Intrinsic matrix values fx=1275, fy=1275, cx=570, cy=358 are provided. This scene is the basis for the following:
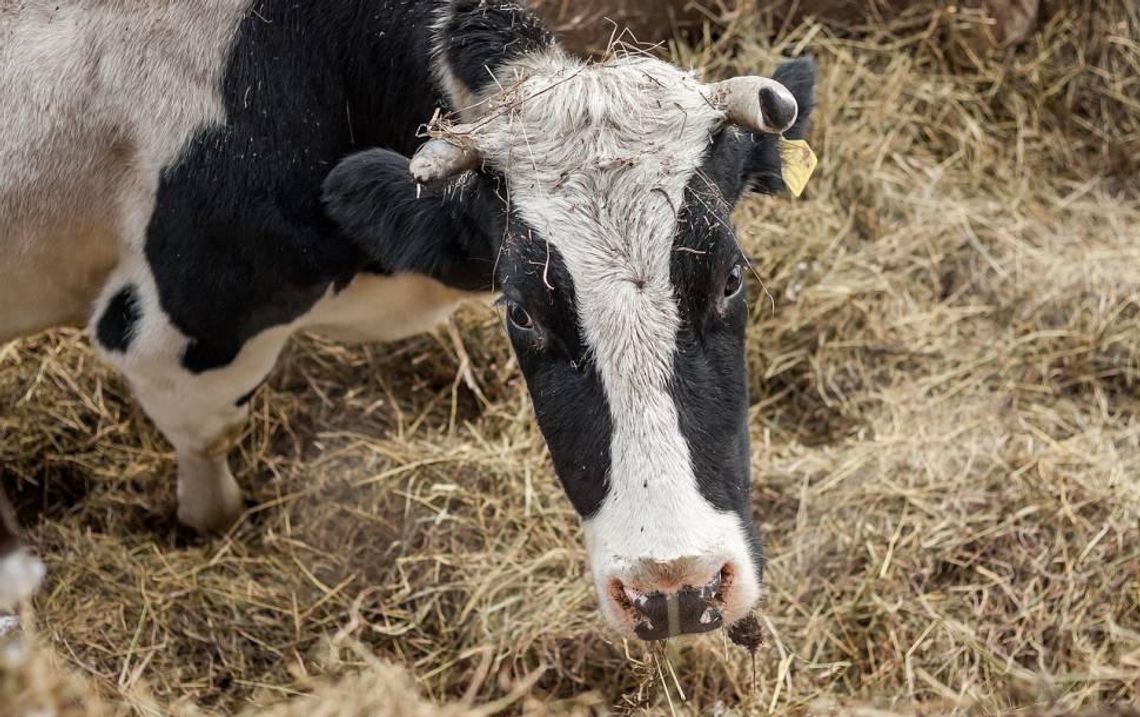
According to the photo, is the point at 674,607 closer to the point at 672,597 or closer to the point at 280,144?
the point at 672,597

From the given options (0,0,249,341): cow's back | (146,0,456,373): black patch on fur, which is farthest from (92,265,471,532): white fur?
(0,0,249,341): cow's back

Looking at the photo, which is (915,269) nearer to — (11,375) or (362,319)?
(362,319)

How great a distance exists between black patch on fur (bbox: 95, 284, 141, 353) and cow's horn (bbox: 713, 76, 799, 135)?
6.18 ft

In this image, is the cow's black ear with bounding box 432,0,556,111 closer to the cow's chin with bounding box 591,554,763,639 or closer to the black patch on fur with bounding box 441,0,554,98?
the black patch on fur with bounding box 441,0,554,98

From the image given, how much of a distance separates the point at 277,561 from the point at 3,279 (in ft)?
4.40

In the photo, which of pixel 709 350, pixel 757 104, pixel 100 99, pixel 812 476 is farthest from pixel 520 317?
pixel 812 476

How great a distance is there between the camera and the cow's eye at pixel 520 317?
3.12m

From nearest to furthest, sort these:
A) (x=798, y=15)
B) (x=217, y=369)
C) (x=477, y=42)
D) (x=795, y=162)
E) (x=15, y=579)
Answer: (x=15, y=579) < (x=795, y=162) < (x=477, y=42) < (x=217, y=369) < (x=798, y=15)

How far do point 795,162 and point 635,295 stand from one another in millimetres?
811

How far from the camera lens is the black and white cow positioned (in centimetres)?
295

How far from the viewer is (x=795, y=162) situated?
3.47 metres

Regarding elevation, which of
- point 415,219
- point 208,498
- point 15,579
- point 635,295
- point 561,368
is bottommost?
point 208,498

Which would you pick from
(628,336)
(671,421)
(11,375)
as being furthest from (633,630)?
(11,375)

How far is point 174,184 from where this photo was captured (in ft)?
12.0
